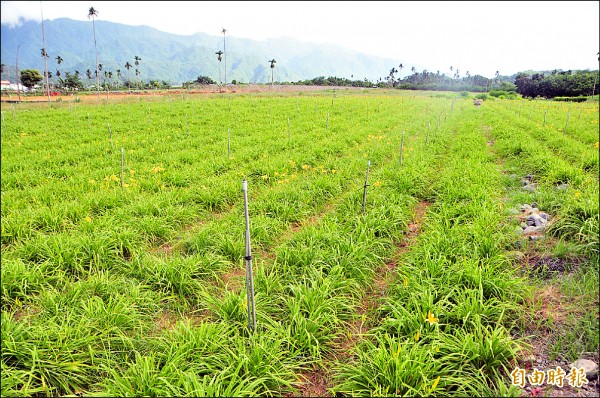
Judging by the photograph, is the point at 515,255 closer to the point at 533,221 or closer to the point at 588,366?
the point at 533,221

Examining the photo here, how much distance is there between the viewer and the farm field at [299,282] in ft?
8.57

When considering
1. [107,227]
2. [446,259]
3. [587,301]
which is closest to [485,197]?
[446,259]

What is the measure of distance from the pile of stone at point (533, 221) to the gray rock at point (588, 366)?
2.21 metres

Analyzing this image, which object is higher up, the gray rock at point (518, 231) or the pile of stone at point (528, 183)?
the pile of stone at point (528, 183)

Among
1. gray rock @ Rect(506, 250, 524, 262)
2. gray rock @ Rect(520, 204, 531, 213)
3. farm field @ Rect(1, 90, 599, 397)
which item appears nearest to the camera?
farm field @ Rect(1, 90, 599, 397)

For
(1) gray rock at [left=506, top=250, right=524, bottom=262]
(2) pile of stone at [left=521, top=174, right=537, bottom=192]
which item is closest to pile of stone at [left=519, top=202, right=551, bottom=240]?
(1) gray rock at [left=506, top=250, right=524, bottom=262]

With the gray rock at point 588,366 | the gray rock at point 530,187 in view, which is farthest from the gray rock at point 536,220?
the gray rock at point 588,366

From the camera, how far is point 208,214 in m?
6.07

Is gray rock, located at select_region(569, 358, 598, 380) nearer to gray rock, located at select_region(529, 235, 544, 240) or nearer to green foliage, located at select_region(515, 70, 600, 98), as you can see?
gray rock, located at select_region(529, 235, 544, 240)

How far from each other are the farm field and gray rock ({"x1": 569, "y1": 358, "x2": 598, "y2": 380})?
63 mm

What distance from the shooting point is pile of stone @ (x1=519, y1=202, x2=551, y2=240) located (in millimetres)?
4516

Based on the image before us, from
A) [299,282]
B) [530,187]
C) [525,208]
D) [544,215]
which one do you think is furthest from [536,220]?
[299,282]

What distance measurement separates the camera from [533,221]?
4.84 meters

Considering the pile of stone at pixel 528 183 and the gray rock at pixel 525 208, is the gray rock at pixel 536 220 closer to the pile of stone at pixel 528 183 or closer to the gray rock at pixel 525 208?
the gray rock at pixel 525 208
